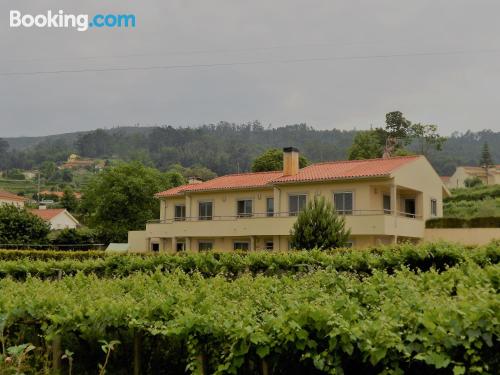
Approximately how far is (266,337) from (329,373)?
0.68m

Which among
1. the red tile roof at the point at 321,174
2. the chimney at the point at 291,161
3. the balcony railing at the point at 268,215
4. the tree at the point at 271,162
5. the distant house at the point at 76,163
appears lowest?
the balcony railing at the point at 268,215

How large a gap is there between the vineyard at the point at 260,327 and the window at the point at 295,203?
991 inches

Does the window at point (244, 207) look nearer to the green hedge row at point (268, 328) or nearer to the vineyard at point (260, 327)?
the vineyard at point (260, 327)

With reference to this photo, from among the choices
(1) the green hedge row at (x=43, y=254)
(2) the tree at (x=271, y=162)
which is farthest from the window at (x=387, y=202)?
(2) the tree at (x=271, y=162)

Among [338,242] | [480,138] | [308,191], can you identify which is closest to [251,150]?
[480,138]

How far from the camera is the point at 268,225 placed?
35.2 m

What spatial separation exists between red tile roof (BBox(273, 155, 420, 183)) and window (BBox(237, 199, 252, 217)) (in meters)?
3.26

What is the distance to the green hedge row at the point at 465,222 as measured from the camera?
3284cm

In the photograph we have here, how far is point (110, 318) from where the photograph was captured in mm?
7219

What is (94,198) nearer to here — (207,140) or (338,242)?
(338,242)

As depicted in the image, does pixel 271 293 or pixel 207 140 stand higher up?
pixel 207 140

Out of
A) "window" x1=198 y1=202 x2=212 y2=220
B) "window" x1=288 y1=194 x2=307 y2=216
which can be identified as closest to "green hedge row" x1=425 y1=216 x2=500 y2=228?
"window" x1=288 y1=194 x2=307 y2=216

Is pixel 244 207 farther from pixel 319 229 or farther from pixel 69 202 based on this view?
A: pixel 69 202

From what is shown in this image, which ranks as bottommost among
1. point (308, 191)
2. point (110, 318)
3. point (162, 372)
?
point (162, 372)
